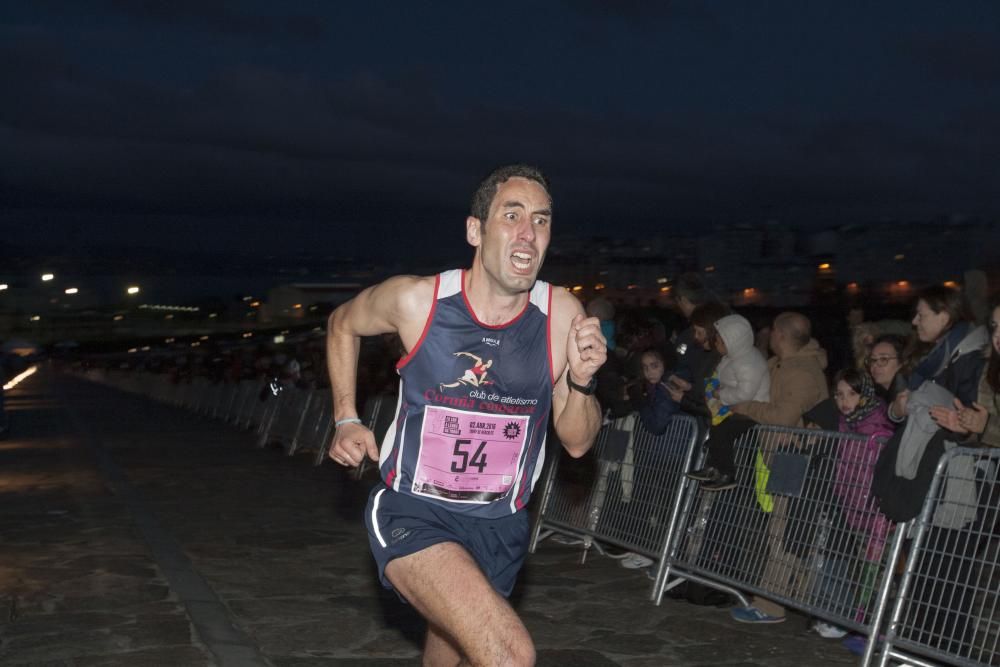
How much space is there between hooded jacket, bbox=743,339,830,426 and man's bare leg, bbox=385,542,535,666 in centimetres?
392

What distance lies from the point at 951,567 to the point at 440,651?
2546 mm

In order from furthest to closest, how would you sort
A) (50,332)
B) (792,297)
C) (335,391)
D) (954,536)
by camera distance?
1. (50,332)
2. (792,297)
3. (954,536)
4. (335,391)

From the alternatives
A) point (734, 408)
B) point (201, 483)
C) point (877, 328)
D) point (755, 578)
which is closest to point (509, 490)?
point (755, 578)

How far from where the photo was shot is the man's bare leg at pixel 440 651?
4.21 metres

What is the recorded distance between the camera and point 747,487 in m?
7.06

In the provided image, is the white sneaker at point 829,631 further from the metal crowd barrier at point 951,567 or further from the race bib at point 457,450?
the race bib at point 457,450

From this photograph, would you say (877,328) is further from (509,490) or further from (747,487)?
(509,490)

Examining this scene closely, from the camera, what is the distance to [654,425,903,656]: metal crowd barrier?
6062 millimetres

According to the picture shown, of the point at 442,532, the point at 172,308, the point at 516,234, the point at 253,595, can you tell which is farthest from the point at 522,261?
the point at 172,308

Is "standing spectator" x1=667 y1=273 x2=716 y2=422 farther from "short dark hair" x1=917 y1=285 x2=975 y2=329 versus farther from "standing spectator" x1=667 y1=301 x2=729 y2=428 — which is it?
"short dark hair" x1=917 y1=285 x2=975 y2=329

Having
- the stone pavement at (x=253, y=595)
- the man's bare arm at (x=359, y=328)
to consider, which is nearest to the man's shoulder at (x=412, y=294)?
the man's bare arm at (x=359, y=328)

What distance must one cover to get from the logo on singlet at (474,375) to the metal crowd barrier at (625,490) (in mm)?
3581

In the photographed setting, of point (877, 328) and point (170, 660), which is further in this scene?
point (877, 328)

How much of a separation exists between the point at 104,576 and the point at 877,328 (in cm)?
555
